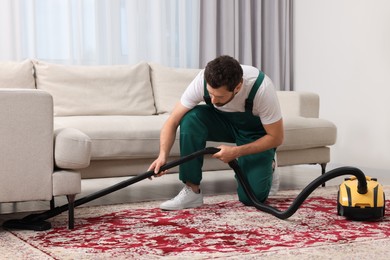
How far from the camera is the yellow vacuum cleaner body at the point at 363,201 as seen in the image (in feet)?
8.34

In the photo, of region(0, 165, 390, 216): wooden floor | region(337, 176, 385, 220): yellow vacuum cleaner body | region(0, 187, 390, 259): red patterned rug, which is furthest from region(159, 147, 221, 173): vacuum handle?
region(0, 165, 390, 216): wooden floor

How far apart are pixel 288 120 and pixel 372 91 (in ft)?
4.33

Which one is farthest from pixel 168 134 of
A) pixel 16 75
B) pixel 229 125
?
pixel 16 75

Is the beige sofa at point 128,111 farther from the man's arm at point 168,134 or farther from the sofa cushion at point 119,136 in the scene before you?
the man's arm at point 168,134

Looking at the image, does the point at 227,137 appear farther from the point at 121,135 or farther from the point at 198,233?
the point at 198,233

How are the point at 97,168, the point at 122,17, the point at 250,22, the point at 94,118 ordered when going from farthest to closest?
the point at 250,22 < the point at 122,17 < the point at 94,118 < the point at 97,168

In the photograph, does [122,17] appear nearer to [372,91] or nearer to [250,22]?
[250,22]

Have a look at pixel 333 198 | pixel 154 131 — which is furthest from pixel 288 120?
pixel 154 131

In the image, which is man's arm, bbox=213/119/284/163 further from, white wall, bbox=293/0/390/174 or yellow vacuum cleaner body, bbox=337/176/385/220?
white wall, bbox=293/0/390/174

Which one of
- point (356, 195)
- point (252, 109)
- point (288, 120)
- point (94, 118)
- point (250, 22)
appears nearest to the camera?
point (356, 195)

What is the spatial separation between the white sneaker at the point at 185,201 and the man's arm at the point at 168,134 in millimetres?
268

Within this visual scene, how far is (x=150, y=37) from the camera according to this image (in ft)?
15.9

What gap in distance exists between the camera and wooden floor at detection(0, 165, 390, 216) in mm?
3125

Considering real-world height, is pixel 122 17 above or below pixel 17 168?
above
